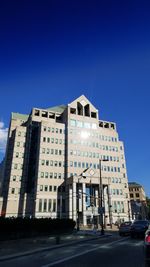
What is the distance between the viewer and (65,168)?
76375mm

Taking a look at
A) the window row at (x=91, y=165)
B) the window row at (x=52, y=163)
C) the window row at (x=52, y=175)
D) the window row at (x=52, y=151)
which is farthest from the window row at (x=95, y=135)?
the window row at (x=52, y=175)

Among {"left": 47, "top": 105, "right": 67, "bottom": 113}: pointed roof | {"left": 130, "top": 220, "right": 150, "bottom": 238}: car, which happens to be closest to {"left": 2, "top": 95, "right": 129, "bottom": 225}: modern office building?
{"left": 47, "top": 105, "right": 67, "bottom": 113}: pointed roof

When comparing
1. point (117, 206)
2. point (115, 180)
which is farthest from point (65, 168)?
point (117, 206)

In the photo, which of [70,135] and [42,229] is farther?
[70,135]

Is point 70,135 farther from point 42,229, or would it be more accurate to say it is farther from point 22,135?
point 42,229

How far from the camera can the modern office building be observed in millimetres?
68938

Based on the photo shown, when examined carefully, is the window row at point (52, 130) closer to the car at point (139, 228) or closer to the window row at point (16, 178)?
the window row at point (16, 178)

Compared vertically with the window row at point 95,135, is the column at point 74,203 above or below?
below

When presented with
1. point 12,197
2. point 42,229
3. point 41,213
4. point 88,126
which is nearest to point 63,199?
point 41,213

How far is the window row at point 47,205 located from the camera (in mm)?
67875

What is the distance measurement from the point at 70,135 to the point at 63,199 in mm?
22650

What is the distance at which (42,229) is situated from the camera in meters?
22.4

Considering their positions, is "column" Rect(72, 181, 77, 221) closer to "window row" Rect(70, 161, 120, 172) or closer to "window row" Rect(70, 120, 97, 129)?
"window row" Rect(70, 161, 120, 172)

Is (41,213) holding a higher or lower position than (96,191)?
lower
